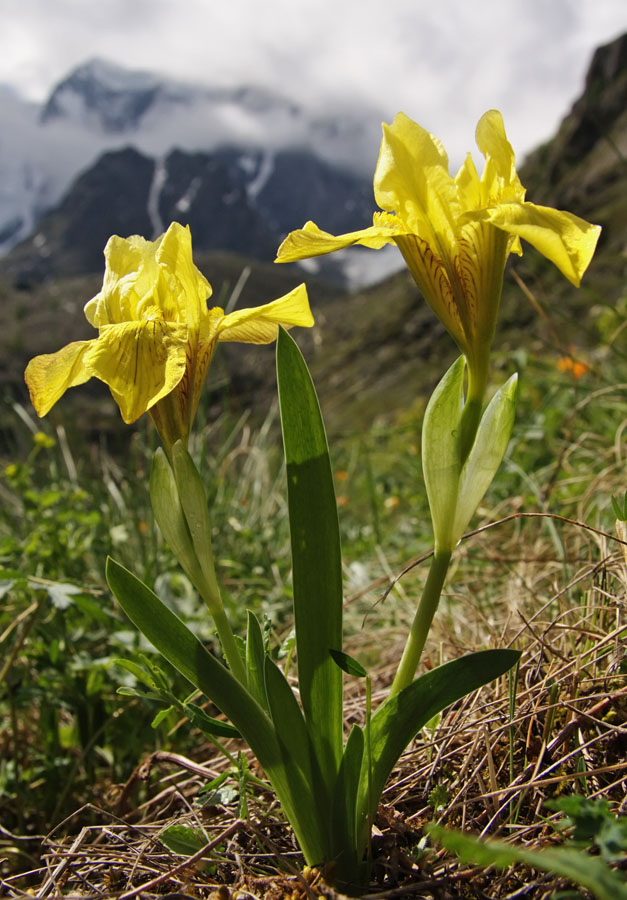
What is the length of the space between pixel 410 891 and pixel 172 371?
2.49 feet

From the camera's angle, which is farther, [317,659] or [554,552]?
[554,552]

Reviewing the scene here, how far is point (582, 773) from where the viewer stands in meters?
0.94

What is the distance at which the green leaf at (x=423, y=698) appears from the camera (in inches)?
36.8

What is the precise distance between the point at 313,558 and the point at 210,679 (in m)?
0.23

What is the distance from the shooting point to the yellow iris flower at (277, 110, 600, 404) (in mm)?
956

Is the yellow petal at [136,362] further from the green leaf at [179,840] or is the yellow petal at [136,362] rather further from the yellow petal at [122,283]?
the green leaf at [179,840]

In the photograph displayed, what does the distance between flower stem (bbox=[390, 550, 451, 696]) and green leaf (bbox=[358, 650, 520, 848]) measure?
0.15 feet

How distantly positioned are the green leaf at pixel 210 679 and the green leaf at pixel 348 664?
0.14m

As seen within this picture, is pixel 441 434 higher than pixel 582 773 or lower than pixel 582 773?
higher

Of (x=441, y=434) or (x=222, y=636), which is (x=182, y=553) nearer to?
(x=222, y=636)

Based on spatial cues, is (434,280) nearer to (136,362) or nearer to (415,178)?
(415,178)

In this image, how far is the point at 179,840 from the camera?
1.02 m

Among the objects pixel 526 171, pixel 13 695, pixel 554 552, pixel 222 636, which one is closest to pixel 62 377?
pixel 222 636

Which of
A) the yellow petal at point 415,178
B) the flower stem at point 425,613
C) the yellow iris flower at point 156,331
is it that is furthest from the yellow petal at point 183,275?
the flower stem at point 425,613
